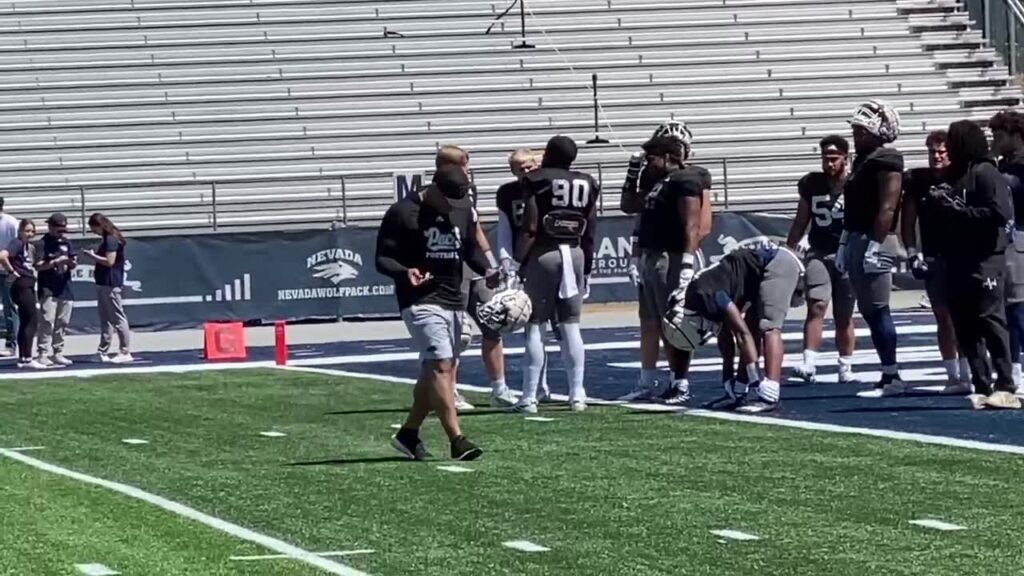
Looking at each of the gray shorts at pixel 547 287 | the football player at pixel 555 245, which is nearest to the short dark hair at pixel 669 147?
the football player at pixel 555 245

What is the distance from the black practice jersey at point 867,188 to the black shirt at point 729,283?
578mm

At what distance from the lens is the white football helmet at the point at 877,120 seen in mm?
13055

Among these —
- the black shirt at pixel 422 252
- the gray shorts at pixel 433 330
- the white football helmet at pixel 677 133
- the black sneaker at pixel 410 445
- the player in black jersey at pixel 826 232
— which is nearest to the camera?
the gray shorts at pixel 433 330

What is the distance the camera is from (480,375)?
17078 mm

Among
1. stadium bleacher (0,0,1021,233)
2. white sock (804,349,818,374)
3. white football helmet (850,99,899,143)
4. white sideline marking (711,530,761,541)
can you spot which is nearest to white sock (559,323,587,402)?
white sock (804,349,818,374)

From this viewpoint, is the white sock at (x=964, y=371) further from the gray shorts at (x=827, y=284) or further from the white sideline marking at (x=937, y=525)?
the white sideline marking at (x=937, y=525)

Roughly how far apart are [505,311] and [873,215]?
8.26 feet

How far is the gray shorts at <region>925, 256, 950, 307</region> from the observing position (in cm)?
1291

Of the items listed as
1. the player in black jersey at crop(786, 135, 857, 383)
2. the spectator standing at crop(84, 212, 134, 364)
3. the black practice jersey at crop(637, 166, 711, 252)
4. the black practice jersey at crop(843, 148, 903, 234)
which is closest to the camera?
the black practice jersey at crop(843, 148, 903, 234)

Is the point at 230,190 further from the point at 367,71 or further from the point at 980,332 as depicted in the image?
the point at 980,332

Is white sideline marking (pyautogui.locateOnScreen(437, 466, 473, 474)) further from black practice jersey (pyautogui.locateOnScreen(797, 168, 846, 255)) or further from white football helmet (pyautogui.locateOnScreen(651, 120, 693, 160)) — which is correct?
black practice jersey (pyautogui.locateOnScreen(797, 168, 846, 255))

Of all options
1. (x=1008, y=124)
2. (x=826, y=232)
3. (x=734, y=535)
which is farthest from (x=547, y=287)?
(x=734, y=535)

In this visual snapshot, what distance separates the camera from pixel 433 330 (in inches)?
420

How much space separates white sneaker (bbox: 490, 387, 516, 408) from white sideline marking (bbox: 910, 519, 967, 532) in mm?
5809
